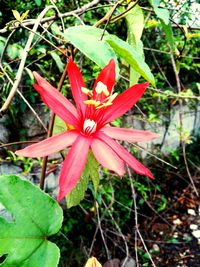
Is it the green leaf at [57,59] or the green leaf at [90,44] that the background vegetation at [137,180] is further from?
the green leaf at [90,44]

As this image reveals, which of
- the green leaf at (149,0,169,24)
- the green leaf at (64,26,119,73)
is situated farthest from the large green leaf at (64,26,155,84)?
the green leaf at (149,0,169,24)

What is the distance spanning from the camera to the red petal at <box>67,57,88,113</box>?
487mm

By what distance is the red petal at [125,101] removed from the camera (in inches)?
19.1

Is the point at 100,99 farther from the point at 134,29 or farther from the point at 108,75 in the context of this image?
the point at 134,29

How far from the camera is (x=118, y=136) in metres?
0.48

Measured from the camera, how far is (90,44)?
0.47 metres

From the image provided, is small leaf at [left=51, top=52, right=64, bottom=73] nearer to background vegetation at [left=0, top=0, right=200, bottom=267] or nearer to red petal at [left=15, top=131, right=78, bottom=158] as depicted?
background vegetation at [left=0, top=0, right=200, bottom=267]

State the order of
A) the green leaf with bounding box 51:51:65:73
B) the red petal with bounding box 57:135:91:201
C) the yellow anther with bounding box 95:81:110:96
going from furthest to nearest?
1. the green leaf with bounding box 51:51:65:73
2. the yellow anther with bounding box 95:81:110:96
3. the red petal with bounding box 57:135:91:201

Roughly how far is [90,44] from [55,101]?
0.07m

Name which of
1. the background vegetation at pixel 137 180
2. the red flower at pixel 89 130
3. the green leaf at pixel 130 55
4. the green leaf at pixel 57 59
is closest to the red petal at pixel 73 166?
the red flower at pixel 89 130

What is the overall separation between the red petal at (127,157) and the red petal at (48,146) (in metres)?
0.04

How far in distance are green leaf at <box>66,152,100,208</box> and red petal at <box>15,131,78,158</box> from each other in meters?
0.04

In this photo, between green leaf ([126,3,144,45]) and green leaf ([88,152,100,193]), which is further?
green leaf ([126,3,144,45])

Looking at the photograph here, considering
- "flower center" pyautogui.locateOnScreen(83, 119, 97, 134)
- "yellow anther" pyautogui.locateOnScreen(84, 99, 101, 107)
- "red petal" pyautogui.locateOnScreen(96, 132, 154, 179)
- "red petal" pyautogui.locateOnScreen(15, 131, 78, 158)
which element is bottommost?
"red petal" pyautogui.locateOnScreen(96, 132, 154, 179)
